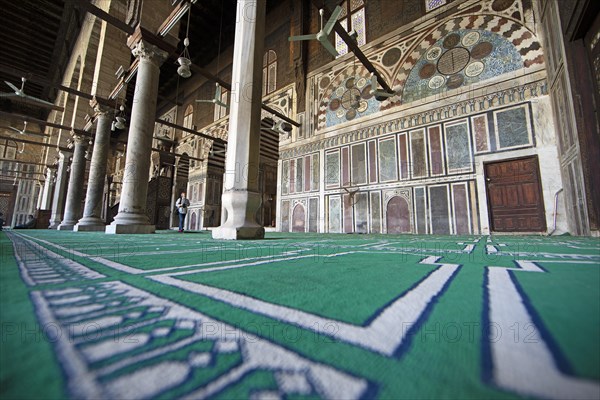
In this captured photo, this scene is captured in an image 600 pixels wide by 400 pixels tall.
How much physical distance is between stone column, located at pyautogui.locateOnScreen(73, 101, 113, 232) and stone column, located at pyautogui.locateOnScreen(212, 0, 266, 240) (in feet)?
15.7

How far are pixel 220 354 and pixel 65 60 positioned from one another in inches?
664

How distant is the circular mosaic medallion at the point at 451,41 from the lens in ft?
18.7

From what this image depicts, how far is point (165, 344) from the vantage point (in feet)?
1.04

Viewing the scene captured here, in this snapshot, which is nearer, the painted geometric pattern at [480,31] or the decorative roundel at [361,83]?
the painted geometric pattern at [480,31]

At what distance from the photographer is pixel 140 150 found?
14.8 feet

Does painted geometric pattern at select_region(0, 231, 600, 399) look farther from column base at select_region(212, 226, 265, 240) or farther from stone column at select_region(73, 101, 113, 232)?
stone column at select_region(73, 101, 113, 232)

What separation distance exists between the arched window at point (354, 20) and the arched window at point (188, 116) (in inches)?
302

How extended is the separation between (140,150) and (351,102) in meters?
5.43

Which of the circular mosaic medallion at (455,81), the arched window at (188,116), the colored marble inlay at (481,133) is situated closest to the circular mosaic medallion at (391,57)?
the circular mosaic medallion at (455,81)

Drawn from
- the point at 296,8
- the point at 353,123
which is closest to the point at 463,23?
the point at 353,123

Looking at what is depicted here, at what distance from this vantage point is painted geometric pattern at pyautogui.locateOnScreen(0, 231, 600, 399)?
244 mm

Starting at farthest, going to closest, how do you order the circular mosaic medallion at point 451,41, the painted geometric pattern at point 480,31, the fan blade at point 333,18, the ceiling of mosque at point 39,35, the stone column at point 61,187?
the ceiling of mosque at point 39,35
the stone column at point 61,187
the circular mosaic medallion at point 451,41
the painted geometric pattern at point 480,31
the fan blade at point 333,18

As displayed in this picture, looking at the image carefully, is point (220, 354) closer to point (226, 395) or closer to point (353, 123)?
point (226, 395)

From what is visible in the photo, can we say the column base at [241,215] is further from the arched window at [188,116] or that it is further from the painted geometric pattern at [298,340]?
the arched window at [188,116]
